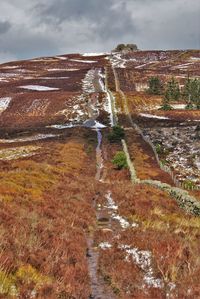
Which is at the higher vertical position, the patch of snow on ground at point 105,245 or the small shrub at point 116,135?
the patch of snow on ground at point 105,245

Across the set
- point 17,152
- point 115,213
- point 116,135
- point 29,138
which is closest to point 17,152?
point 17,152

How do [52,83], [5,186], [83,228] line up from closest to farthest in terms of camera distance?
1. [83,228]
2. [5,186]
3. [52,83]

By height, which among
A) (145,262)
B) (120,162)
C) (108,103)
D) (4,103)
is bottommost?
(108,103)

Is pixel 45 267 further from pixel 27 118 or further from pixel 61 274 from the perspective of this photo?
pixel 27 118

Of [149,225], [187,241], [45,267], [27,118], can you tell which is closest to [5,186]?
[149,225]

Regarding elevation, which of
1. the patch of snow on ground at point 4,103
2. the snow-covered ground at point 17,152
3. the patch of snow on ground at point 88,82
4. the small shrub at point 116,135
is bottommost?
the patch of snow on ground at point 88,82

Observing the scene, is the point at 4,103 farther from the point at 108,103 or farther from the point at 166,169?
the point at 166,169

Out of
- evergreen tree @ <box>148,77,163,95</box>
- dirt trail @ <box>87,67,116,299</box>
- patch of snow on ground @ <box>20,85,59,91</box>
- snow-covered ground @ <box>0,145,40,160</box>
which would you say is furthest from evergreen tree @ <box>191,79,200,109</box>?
dirt trail @ <box>87,67,116,299</box>

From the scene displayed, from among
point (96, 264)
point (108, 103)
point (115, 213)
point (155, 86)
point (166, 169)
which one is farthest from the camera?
point (155, 86)

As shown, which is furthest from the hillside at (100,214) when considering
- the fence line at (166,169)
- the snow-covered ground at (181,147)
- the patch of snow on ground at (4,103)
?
the patch of snow on ground at (4,103)

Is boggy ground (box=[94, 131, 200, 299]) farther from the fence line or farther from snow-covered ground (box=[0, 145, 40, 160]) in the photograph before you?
snow-covered ground (box=[0, 145, 40, 160])

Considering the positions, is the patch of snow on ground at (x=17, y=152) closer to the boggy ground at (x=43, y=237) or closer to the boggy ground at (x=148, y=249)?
the boggy ground at (x=43, y=237)
